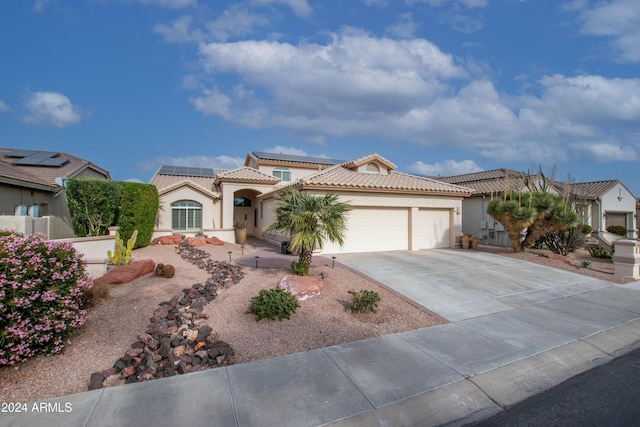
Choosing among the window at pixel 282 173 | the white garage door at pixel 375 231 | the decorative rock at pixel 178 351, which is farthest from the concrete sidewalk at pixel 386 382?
the window at pixel 282 173

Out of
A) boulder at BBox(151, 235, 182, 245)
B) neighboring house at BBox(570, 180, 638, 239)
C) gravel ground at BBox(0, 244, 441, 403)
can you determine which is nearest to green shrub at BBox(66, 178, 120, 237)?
boulder at BBox(151, 235, 182, 245)

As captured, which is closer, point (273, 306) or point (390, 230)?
point (273, 306)

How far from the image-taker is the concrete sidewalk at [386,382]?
3.52 meters

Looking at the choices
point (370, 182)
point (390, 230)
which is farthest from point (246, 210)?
point (390, 230)

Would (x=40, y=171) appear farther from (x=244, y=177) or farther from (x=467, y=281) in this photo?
(x=467, y=281)

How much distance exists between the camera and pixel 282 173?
24.9 meters

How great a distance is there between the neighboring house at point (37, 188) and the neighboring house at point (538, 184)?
20.4m

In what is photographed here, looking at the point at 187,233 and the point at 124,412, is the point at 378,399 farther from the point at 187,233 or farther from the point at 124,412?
the point at 187,233

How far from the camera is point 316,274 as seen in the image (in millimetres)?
9086

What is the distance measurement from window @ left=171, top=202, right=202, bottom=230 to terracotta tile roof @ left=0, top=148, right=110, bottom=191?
553 centimetres

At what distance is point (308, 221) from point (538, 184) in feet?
57.8

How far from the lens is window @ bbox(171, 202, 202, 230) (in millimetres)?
18048

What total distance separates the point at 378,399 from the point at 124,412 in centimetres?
304

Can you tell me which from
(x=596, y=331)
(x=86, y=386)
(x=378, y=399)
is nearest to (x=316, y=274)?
(x=378, y=399)
